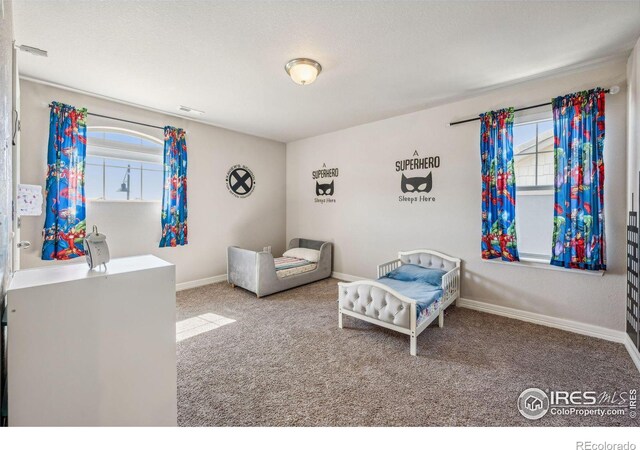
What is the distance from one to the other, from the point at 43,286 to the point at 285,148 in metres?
4.86

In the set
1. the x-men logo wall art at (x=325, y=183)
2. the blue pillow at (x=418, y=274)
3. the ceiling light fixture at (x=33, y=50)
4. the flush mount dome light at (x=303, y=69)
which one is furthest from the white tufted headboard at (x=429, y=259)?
the ceiling light fixture at (x=33, y=50)

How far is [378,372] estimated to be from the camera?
2.08 m

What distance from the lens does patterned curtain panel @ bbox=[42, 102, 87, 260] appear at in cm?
301

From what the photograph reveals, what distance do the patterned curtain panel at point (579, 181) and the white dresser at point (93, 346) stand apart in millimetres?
3385

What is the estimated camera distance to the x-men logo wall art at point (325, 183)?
4805 mm

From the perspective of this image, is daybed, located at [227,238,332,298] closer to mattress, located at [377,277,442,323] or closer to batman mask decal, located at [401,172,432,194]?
mattress, located at [377,277,442,323]

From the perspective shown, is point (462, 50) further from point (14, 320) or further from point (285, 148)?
point (285, 148)

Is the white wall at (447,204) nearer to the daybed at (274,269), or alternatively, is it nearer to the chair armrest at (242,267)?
the daybed at (274,269)

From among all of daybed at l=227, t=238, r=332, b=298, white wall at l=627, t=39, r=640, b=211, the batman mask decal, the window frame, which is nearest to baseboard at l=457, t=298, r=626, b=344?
white wall at l=627, t=39, r=640, b=211

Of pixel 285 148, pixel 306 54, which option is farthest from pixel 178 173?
pixel 306 54

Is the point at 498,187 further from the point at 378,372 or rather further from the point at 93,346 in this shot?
the point at 93,346

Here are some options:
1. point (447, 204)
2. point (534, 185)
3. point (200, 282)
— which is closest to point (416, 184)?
point (447, 204)

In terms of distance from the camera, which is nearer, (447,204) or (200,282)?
(447,204)

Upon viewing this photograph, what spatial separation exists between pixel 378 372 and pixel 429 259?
6.43ft
